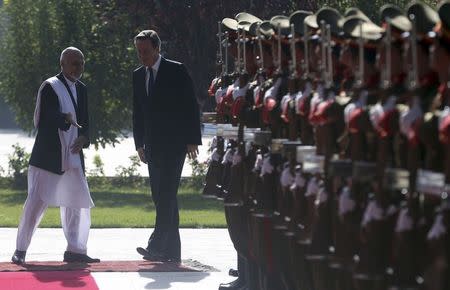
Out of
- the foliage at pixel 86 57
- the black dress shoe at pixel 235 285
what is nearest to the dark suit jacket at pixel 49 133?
the black dress shoe at pixel 235 285

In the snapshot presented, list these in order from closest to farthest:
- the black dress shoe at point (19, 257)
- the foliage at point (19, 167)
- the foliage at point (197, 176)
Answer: the black dress shoe at point (19, 257)
the foliage at point (197, 176)
the foliage at point (19, 167)

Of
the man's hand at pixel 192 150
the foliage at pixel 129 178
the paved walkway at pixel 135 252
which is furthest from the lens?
the foliage at pixel 129 178

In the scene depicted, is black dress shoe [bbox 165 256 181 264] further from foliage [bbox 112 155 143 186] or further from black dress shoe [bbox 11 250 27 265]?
foliage [bbox 112 155 143 186]

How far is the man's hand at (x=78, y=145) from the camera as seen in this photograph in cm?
1419

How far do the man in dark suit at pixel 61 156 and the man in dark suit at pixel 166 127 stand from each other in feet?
1.72

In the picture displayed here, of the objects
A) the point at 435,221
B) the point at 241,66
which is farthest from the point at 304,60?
the point at 435,221

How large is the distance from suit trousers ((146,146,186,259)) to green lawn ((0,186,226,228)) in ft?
12.2

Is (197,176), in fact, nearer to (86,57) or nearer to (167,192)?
(86,57)

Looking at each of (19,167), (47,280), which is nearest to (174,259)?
(47,280)

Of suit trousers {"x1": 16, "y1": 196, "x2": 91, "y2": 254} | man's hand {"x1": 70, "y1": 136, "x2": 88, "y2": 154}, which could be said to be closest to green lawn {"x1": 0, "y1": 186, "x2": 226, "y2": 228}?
suit trousers {"x1": 16, "y1": 196, "x2": 91, "y2": 254}

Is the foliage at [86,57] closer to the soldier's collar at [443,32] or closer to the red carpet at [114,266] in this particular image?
the red carpet at [114,266]

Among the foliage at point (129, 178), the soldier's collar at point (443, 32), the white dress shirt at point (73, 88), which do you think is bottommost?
the foliage at point (129, 178)

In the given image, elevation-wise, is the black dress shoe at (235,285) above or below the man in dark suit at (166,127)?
below

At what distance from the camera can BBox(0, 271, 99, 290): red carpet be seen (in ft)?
40.9
